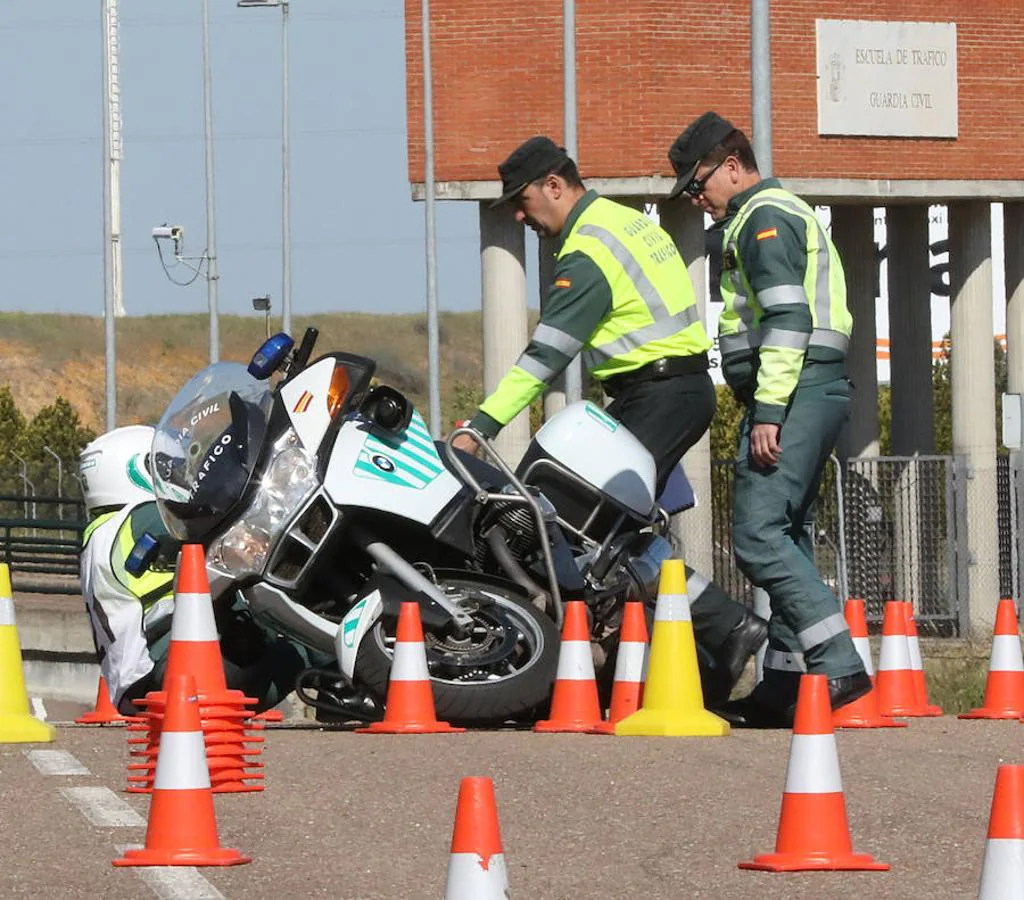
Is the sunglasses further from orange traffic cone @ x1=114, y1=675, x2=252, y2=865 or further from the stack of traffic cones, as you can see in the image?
Result: orange traffic cone @ x1=114, y1=675, x2=252, y2=865

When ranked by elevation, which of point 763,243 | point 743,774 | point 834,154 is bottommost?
point 743,774

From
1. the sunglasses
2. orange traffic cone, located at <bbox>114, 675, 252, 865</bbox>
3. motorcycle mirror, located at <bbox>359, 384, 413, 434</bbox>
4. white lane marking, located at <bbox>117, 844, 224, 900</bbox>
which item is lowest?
white lane marking, located at <bbox>117, 844, 224, 900</bbox>

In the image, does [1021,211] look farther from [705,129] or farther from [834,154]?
[705,129]

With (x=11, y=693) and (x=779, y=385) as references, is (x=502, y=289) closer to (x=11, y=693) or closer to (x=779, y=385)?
(x=11, y=693)

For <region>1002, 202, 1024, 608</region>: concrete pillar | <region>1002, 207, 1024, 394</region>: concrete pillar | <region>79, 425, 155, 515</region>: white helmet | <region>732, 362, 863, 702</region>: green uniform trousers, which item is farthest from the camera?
<region>1002, 207, 1024, 394</region>: concrete pillar

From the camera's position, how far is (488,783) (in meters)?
5.22

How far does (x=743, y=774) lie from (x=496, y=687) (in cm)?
208

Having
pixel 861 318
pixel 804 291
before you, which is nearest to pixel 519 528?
pixel 804 291

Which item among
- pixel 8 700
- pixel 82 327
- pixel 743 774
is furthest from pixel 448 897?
pixel 82 327

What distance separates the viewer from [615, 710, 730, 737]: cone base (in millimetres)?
10016

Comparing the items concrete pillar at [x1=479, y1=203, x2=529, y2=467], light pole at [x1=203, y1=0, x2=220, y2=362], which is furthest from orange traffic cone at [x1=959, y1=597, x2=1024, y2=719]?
light pole at [x1=203, y1=0, x2=220, y2=362]

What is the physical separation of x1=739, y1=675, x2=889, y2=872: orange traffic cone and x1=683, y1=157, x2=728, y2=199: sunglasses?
4.11 m

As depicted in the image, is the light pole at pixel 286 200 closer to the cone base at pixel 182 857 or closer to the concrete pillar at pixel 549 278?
the concrete pillar at pixel 549 278

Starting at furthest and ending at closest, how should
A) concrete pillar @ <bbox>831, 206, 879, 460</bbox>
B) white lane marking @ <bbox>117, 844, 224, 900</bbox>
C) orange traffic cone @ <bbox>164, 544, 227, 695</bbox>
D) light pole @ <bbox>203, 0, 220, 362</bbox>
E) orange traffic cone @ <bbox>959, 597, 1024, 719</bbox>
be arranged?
light pole @ <bbox>203, 0, 220, 362</bbox> < concrete pillar @ <bbox>831, 206, 879, 460</bbox> < orange traffic cone @ <bbox>959, 597, 1024, 719</bbox> < orange traffic cone @ <bbox>164, 544, 227, 695</bbox> < white lane marking @ <bbox>117, 844, 224, 900</bbox>
